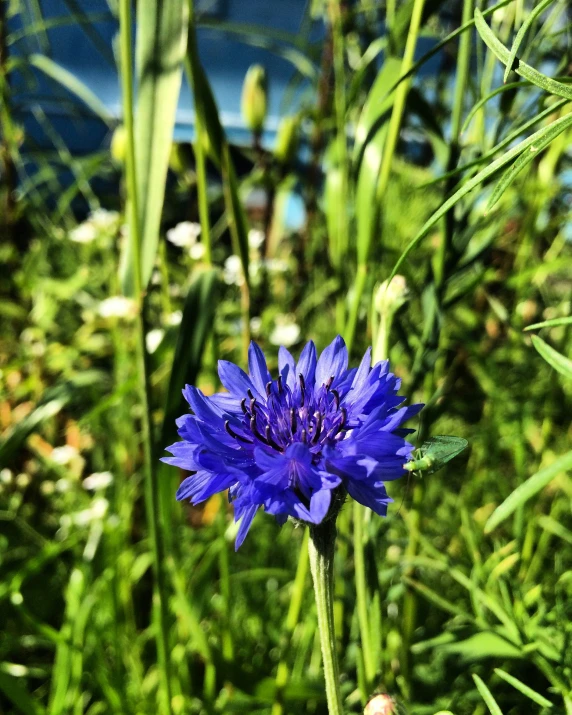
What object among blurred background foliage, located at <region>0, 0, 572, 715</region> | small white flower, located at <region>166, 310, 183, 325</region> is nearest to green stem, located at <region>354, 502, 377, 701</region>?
blurred background foliage, located at <region>0, 0, 572, 715</region>

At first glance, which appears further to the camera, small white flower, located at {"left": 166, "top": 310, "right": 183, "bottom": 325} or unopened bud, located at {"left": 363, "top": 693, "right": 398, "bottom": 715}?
small white flower, located at {"left": 166, "top": 310, "right": 183, "bottom": 325}

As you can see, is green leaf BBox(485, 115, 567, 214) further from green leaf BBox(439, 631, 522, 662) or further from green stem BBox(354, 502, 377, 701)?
green leaf BBox(439, 631, 522, 662)

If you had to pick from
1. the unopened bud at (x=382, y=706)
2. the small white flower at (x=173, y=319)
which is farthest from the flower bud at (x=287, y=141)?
the unopened bud at (x=382, y=706)

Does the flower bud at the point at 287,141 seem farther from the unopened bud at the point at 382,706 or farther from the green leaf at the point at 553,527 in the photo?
the unopened bud at the point at 382,706

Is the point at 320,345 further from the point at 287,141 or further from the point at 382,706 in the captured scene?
the point at 382,706

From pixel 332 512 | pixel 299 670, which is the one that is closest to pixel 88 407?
pixel 299 670

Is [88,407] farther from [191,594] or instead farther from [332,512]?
[332,512]
